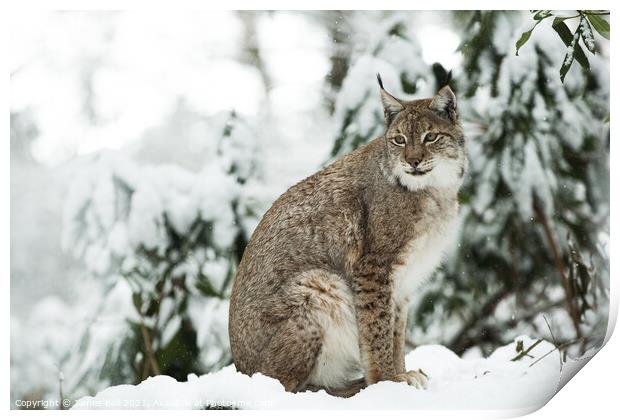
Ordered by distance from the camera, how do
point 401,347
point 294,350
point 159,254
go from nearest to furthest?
1. point 294,350
2. point 401,347
3. point 159,254

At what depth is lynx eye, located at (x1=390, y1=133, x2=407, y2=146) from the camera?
563cm

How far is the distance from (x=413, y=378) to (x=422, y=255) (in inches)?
29.1

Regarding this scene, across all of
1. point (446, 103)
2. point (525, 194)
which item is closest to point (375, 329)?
point (525, 194)

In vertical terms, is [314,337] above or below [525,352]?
above

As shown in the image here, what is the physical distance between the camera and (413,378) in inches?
225

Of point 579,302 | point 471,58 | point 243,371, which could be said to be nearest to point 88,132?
point 243,371

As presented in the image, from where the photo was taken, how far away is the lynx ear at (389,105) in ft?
18.7

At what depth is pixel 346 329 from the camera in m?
5.60

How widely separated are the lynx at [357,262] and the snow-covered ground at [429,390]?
0.28ft

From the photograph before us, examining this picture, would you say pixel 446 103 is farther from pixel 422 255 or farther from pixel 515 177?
pixel 422 255

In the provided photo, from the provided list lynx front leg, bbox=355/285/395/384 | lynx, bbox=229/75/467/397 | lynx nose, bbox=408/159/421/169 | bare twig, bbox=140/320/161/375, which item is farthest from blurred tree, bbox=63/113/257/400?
lynx nose, bbox=408/159/421/169

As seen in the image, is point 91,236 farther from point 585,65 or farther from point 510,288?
point 585,65

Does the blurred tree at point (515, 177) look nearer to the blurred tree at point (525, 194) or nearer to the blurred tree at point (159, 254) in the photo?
the blurred tree at point (525, 194)
